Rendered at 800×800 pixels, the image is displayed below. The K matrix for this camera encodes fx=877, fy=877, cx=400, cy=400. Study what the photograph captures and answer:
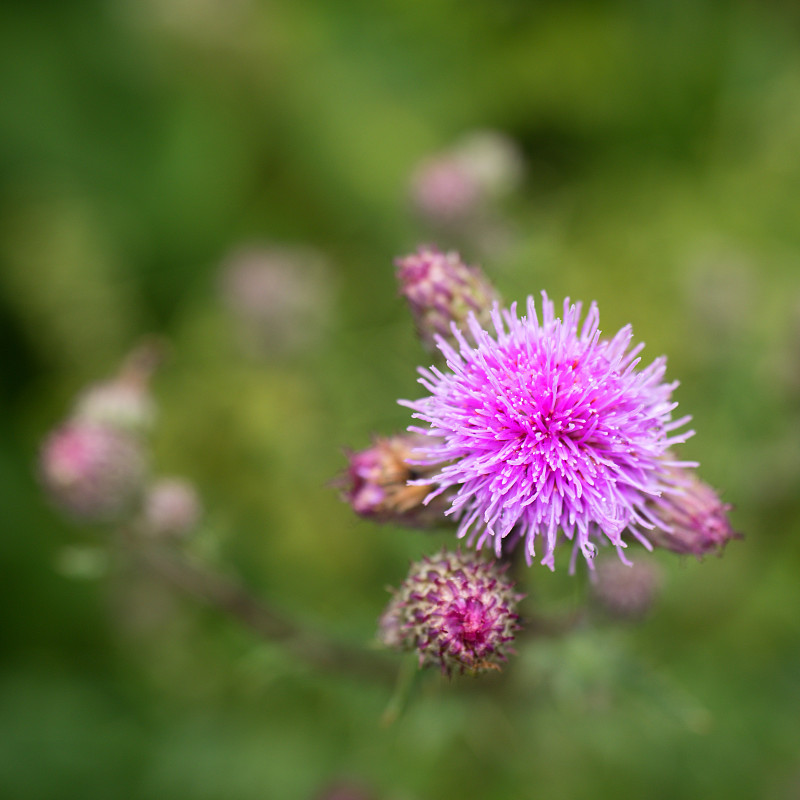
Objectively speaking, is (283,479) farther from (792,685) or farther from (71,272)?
(792,685)

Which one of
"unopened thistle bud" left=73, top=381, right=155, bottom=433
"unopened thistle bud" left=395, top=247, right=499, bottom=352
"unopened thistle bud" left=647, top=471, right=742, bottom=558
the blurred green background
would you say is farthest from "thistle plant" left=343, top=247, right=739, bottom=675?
the blurred green background

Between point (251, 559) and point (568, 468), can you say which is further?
point (251, 559)

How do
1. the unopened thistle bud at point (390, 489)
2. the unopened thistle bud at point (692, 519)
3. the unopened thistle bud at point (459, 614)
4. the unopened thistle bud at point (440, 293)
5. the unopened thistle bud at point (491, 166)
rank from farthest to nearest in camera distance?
→ the unopened thistle bud at point (491, 166) < the unopened thistle bud at point (440, 293) < the unopened thistle bud at point (390, 489) < the unopened thistle bud at point (692, 519) < the unopened thistle bud at point (459, 614)

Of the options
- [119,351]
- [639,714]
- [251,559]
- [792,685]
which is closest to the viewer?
[639,714]

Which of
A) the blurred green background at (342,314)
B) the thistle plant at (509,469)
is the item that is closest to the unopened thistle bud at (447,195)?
the blurred green background at (342,314)

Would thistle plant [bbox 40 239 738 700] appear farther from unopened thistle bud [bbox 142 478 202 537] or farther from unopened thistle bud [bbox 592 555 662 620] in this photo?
unopened thistle bud [bbox 142 478 202 537]

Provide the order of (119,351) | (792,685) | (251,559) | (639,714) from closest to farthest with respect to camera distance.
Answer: (639,714)
(792,685)
(251,559)
(119,351)

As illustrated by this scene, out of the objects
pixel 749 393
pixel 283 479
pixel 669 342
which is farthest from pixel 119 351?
pixel 749 393

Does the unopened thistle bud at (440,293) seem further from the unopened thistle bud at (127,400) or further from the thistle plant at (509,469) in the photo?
the unopened thistle bud at (127,400)
